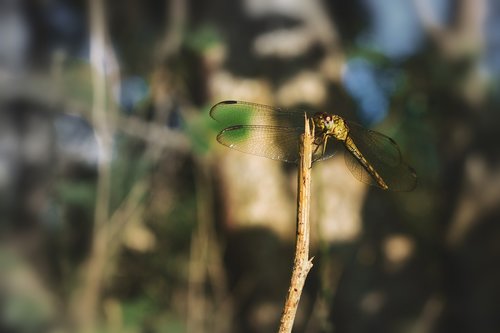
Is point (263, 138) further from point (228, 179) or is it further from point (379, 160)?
point (228, 179)

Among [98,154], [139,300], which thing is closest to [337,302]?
[139,300]

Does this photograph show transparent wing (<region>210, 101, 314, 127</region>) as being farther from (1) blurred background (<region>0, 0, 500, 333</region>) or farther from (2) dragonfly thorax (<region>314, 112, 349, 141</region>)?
(1) blurred background (<region>0, 0, 500, 333</region>)

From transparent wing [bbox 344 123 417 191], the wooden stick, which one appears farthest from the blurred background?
the wooden stick

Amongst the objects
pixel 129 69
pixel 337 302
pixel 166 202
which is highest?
pixel 129 69

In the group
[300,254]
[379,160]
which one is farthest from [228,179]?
[300,254]

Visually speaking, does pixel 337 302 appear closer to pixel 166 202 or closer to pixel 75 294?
pixel 166 202

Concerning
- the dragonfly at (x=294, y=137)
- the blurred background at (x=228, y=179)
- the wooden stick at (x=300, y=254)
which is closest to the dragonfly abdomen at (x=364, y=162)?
the dragonfly at (x=294, y=137)
